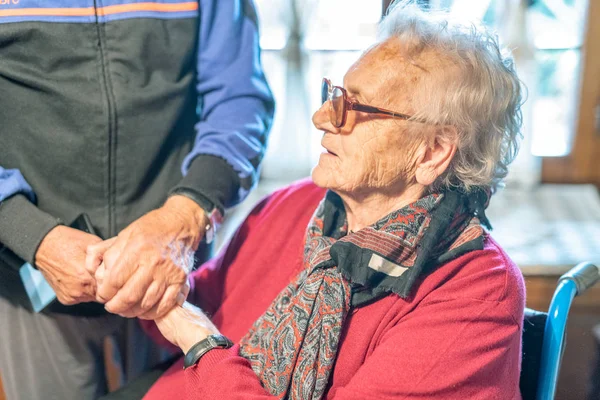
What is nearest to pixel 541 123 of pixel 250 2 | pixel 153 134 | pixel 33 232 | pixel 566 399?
pixel 566 399

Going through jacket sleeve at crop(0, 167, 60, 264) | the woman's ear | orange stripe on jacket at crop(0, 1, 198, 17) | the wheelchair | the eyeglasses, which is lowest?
the wheelchair

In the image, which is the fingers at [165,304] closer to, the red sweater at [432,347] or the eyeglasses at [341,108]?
the red sweater at [432,347]

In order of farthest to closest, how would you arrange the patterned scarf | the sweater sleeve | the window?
1. the window
2. the patterned scarf
3. the sweater sleeve

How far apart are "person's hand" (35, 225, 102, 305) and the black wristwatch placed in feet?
0.83

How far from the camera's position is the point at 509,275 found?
3.88 feet

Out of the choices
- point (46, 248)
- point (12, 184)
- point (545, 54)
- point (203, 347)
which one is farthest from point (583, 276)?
point (545, 54)

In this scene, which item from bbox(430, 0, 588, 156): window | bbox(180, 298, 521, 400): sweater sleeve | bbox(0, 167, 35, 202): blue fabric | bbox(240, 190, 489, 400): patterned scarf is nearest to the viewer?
bbox(180, 298, 521, 400): sweater sleeve

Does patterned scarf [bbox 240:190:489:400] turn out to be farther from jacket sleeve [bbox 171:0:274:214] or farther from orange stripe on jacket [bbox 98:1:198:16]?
orange stripe on jacket [bbox 98:1:198:16]

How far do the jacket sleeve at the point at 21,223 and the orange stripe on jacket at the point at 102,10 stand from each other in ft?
1.17

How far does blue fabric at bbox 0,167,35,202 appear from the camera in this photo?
1.29 metres

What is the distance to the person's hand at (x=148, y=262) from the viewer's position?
123 cm

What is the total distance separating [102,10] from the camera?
1.31 meters

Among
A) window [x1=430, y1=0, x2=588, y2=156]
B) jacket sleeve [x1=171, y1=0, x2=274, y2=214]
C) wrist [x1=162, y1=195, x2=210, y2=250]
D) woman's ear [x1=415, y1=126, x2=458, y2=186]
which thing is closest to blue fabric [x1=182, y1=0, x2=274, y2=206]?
jacket sleeve [x1=171, y1=0, x2=274, y2=214]

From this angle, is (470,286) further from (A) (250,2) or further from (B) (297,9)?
(B) (297,9)
